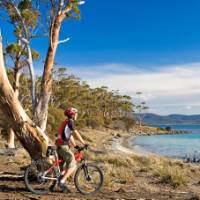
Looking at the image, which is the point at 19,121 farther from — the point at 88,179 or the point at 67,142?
the point at 88,179

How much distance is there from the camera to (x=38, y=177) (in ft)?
27.8

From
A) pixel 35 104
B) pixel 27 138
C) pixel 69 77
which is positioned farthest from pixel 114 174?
pixel 69 77

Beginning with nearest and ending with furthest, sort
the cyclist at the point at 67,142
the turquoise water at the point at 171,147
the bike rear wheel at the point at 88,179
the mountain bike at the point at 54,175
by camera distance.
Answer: the cyclist at the point at 67,142, the mountain bike at the point at 54,175, the bike rear wheel at the point at 88,179, the turquoise water at the point at 171,147

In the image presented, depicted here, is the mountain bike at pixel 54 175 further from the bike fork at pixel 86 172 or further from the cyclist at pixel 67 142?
the cyclist at pixel 67 142

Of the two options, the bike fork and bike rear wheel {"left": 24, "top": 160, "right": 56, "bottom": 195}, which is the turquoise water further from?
bike rear wheel {"left": 24, "top": 160, "right": 56, "bottom": 195}

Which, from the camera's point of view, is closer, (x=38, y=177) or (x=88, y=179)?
(x=38, y=177)

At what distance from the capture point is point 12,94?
30.9 ft

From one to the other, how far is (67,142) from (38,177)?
0.88 meters

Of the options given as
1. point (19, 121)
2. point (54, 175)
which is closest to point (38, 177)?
point (54, 175)

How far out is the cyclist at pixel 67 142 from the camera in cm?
841

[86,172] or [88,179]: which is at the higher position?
[86,172]

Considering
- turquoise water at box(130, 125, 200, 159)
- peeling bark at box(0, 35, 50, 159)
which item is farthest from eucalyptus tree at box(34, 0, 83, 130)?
turquoise water at box(130, 125, 200, 159)

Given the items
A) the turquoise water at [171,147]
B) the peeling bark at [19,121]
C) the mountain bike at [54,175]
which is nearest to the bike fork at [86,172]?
the mountain bike at [54,175]

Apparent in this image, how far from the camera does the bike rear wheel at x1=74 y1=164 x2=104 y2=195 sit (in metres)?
8.73
